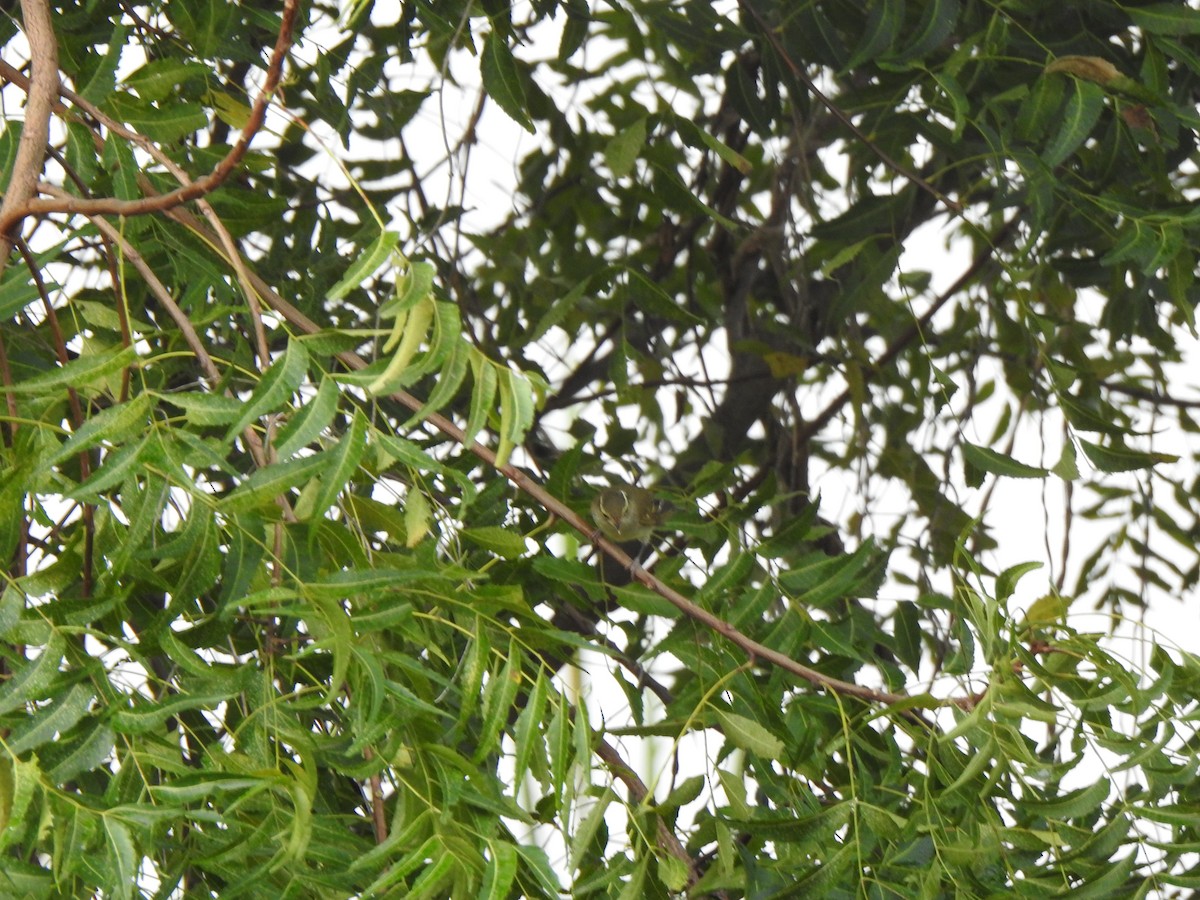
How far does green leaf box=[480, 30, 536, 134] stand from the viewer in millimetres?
862

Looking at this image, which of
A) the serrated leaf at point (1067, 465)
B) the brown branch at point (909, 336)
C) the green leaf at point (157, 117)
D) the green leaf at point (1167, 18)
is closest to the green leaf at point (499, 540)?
the green leaf at point (157, 117)

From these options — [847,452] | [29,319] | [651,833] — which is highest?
[847,452]

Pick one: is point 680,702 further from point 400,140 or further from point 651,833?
point 400,140

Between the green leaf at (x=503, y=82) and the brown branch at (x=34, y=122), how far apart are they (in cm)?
33

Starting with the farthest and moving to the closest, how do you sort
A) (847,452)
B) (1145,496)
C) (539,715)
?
(847,452), (1145,496), (539,715)

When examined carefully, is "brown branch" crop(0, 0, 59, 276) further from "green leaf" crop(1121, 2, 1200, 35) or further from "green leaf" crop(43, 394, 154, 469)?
"green leaf" crop(1121, 2, 1200, 35)

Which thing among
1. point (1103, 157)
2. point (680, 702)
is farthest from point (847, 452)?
point (680, 702)

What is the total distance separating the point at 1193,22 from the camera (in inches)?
33.4

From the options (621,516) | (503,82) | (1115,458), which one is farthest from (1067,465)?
(503,82)

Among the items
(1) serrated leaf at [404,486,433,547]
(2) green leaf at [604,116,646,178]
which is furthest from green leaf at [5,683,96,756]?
(2) green leaf at [604,116,646,178]

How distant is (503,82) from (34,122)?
368 mm

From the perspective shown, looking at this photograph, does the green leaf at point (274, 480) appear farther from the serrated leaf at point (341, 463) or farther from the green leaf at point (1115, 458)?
the green leaf at point (1115, 458)

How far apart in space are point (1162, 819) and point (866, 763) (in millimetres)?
264

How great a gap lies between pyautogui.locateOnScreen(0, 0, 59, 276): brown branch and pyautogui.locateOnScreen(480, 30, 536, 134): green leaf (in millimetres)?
331
